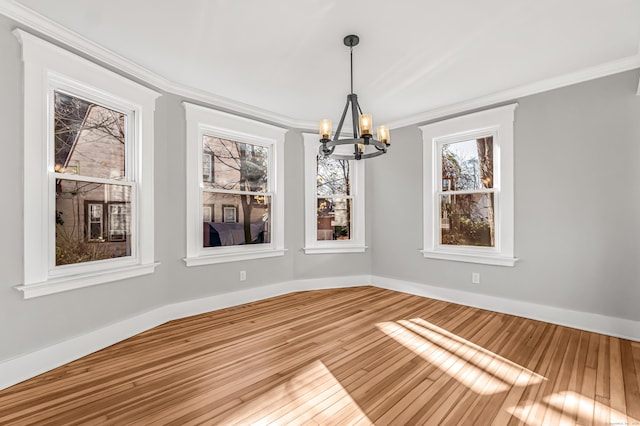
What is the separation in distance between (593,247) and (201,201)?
4327 mm

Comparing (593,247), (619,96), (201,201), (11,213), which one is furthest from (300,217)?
(619,96)

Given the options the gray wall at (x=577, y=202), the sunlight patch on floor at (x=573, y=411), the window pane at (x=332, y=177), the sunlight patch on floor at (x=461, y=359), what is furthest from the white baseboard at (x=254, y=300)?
the sunlight patch on floor at (x=573, y=411)

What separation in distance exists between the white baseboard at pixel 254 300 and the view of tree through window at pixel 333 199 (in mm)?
771

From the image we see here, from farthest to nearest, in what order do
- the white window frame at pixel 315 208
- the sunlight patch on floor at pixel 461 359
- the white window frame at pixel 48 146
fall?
the white window frame at pixel 315 208
the white window frame at pixel 48 146
the sunlight patch on floor at pixel 461 359

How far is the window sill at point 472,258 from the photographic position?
367 cm

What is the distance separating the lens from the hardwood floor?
6.04 feet

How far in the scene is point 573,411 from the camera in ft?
6.09

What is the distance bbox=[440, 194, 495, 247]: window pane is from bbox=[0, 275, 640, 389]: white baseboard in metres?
0.70

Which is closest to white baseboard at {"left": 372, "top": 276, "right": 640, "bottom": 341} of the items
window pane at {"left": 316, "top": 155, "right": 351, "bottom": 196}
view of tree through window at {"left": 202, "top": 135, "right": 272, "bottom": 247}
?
window pane at {"left": 316, "top": 155, "right": 351, "bottom": 196}

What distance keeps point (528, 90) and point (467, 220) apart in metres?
1.67

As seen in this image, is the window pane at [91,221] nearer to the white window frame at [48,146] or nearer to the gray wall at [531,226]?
the white window frame at [48,146]

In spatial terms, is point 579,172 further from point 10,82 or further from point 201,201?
point 10,82

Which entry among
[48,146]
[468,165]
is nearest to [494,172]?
[468,165]

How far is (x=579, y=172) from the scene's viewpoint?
3215mm
